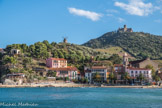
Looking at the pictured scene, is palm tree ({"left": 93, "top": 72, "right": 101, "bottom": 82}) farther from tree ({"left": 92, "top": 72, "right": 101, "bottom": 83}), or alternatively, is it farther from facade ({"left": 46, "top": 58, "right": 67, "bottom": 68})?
facade ({"left": 46, "top": 58, "right": 67, "bottom": 68})

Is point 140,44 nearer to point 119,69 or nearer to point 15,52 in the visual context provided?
point 119,69

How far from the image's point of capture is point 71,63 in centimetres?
11481

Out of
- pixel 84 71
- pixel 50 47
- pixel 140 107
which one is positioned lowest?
pixel 140 107

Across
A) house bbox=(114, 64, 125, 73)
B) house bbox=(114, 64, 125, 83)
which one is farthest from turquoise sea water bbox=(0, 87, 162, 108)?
house bbox=(114, 64, 125, 73)

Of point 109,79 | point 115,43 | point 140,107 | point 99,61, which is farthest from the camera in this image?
point 115,43

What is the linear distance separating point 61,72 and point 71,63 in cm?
1587

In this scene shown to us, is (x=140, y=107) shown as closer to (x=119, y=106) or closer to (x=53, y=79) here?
(x=119, y=106)

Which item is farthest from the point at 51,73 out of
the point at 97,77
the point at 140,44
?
the point at 140,44

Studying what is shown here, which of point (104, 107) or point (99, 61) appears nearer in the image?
point (104, 107)

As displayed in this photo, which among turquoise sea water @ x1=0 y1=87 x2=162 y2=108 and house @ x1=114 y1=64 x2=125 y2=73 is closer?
turquoise sea water @ x1=0 y1=87 x2=162 y2=108

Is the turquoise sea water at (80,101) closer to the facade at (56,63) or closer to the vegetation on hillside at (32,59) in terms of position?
the vegetation on hillside at (32,59)

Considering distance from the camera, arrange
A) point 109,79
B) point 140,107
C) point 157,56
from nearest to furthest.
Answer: point 140,107
point 109,79
point 157,56

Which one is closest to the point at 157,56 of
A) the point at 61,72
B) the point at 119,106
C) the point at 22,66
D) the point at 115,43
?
the point at 115,43

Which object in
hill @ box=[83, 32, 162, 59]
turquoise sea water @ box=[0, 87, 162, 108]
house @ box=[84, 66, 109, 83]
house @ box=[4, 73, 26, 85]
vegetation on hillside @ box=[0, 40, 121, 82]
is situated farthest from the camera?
hill @ box=[83, 32, 162, 59]
